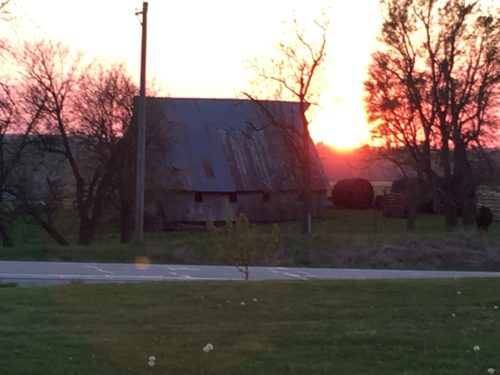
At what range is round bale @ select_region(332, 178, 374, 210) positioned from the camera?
58688mm

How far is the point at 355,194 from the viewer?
192 feet

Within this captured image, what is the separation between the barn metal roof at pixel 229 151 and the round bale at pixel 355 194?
9.03 metres

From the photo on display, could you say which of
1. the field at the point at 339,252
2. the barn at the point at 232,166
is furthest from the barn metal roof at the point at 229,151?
the field at the point at 339,252

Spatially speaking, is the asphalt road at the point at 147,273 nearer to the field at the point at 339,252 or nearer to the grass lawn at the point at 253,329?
the field at the point at 339,252

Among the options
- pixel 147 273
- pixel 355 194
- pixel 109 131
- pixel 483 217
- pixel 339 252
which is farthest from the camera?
pixel 355 194

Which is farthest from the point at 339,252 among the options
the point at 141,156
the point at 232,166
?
the point at 232,166

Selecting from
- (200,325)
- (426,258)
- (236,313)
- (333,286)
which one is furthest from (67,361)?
(426,258)

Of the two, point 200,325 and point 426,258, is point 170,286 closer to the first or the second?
point 200,325

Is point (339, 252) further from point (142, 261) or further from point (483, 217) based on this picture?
point (483, 217)

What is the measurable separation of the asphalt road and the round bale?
1570 inches

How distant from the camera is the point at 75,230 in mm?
38562

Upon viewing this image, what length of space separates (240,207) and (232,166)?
263 centimetres

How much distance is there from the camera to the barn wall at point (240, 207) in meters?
44.1

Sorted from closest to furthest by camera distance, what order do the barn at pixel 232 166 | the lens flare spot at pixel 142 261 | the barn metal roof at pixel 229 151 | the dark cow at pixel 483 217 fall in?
1. the lens flare spot at pixel 142 261
2. the dark cow at pixel 483 217
3. the barn at pixel 232 166
4. the barn metal roof at pixel 229 151
